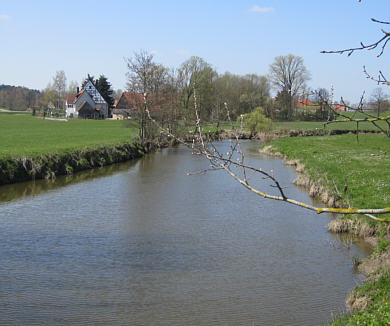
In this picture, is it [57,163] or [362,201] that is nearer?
[362,201]

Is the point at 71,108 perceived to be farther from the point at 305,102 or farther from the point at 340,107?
the point at 340,107

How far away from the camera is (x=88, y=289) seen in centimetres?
888

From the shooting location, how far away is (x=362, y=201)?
1318 centimetres

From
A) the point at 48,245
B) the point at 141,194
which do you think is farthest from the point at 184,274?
the point at 141,194

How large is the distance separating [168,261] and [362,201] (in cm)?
580

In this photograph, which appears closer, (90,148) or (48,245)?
(48,245)

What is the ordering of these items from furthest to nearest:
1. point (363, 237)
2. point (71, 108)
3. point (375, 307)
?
point (71, 108), point (363, 237), point (375, 307)

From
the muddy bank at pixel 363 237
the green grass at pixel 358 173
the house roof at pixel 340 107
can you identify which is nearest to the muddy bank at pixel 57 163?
the green grass at pixel 358 173

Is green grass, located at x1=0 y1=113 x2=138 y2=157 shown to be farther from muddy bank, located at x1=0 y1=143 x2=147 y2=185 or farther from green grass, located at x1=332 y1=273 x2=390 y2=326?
green grass, located at x1=332 y1=273 x2=390 y2=326

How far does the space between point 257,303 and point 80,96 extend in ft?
274

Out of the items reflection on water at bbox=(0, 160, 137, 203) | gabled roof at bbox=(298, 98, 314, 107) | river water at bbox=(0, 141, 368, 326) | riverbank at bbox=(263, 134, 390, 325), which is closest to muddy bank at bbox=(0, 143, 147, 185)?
reflection on water at bbox=(0, 160, 137, 203)

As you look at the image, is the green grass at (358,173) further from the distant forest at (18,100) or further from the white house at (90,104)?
the distant forest at (18,100)

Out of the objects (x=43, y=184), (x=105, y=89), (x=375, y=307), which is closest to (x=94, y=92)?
(x=105, y=89)

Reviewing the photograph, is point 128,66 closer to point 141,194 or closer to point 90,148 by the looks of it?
point 90,148
